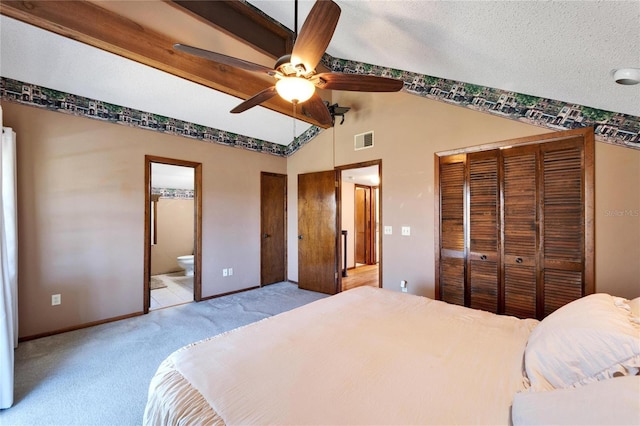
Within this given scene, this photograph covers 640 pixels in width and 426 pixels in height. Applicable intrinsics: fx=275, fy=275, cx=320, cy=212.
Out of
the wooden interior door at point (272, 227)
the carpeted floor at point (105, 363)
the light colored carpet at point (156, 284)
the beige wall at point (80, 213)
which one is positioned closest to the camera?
the carpeted floor at point (105, 363)

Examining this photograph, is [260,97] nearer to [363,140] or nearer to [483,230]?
[363,140]

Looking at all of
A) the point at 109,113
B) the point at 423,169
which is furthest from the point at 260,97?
the point at 109,113

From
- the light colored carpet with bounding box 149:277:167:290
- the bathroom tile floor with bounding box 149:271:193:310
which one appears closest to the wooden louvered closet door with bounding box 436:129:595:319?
the bathroom tile floor with bounding box 149:271:193:310

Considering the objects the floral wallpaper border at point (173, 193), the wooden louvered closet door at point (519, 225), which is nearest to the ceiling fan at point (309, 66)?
the wooden louvered closet door at point (519, 225)

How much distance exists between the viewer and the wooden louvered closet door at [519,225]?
8.14 ft

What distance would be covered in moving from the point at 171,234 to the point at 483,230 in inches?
228

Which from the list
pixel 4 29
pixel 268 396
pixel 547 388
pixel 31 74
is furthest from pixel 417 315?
pixel 31 74

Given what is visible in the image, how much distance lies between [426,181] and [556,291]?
165cm

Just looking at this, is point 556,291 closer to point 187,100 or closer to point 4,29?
point 187,100

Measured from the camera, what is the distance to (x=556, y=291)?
8.48 feet

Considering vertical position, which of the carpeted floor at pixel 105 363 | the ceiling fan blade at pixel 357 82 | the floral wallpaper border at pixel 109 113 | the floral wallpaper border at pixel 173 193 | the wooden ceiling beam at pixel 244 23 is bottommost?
the carpeted floor at pixel 105 363

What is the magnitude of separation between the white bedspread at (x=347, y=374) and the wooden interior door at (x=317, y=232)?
2661 millimetres

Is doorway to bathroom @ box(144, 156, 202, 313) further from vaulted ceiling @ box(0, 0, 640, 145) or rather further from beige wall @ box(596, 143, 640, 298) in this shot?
beige wall @ box(596, 143, 640, 298)

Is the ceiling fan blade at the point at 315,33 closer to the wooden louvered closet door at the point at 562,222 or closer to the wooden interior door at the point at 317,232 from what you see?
the wooden louvered closet door at the point at 562,222
